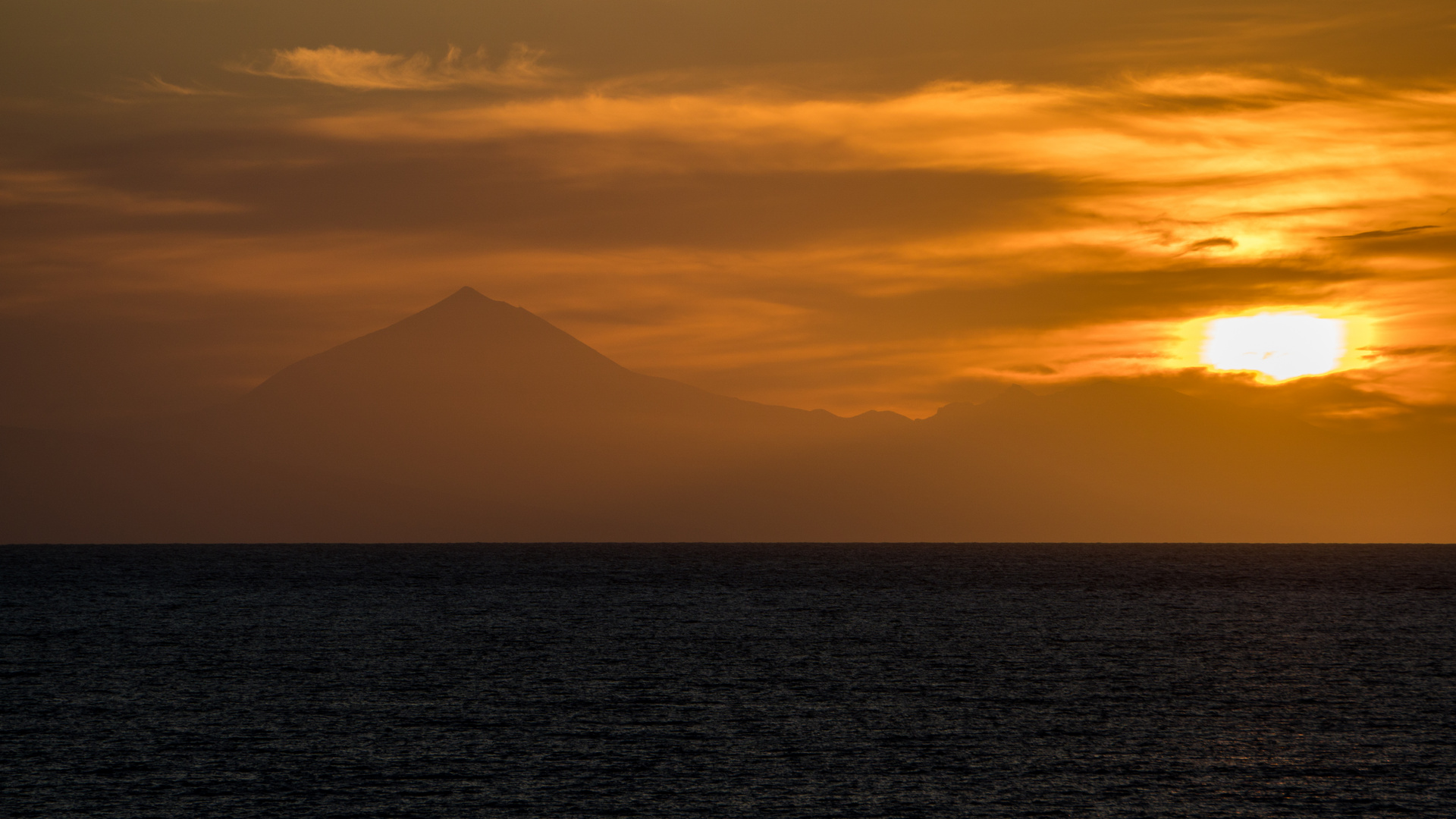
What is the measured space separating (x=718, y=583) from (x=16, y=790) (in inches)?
5567

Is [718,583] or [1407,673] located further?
[718,583]

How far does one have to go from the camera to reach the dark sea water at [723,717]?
35781 millimetres

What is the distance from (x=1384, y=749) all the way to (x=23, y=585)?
17061 cm

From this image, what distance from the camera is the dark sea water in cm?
3578

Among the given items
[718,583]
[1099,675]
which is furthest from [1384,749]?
[718,583]

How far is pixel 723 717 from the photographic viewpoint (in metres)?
49.6

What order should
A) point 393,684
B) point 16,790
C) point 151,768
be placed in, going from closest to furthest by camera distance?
point 16,790
point 151,768
point 393,684

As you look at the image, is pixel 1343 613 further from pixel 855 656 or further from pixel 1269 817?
pixel 1269 817

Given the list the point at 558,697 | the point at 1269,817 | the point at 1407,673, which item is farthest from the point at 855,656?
the point at 1269,817

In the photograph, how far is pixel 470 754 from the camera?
41562 millimetres

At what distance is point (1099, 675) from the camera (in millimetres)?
65188

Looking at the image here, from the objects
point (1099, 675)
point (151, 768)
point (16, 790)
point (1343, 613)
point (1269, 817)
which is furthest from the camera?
point (1343, 613)

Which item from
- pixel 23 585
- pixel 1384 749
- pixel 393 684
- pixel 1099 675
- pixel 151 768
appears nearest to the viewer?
pixel 151 768

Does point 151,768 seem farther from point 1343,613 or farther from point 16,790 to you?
point 1343,613
